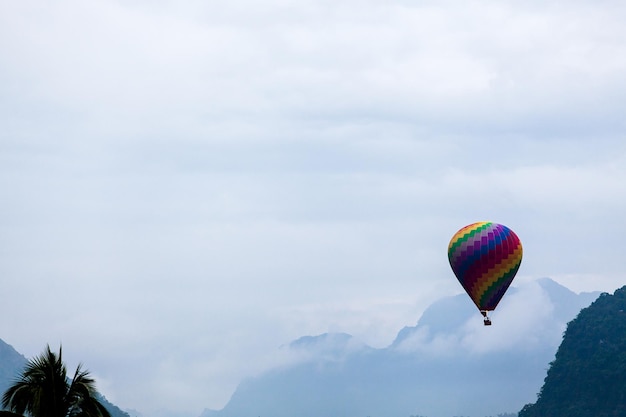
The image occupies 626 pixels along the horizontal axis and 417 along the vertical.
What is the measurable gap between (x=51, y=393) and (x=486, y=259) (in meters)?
54.4

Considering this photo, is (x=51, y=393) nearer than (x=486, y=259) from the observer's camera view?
Yes

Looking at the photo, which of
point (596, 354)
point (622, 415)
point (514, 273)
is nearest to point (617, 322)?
point (596, 354)

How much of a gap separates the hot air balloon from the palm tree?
53.4 m

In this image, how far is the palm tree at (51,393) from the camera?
24.0 m

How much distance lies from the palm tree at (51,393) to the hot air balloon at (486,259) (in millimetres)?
53354

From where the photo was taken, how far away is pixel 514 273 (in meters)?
76.7

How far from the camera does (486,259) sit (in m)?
74.7

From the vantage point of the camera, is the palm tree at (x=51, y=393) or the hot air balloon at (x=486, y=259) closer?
the palm tree at (x=51, y=393)

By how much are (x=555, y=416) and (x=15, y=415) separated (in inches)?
7424

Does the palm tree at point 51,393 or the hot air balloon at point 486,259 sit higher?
the hot air balloon at point 486,259

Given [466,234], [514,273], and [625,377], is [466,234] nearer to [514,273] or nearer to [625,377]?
[514,273]

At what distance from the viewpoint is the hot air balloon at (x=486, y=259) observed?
7481 centimetres

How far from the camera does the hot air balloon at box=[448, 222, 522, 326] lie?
74812 millimetres

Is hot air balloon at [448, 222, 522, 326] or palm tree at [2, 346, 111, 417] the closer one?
palm tree at [2, 346, 111, 417]
